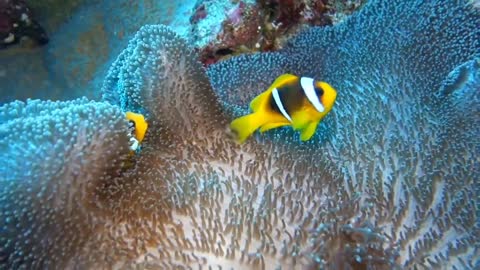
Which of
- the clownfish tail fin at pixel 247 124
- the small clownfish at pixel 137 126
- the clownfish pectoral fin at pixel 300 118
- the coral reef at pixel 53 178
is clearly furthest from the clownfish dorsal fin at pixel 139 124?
the clownfish pectoral fin at pixel 300 118

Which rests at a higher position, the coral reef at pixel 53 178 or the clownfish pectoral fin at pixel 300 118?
the coral reef at pixel 53 178

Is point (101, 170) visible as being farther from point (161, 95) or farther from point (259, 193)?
point (259, 193)

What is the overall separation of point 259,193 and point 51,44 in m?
2.83

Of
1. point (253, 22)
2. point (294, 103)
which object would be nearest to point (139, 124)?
point (294, 103)

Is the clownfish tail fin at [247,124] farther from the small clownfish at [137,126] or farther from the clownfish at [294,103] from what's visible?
the small clownfish at [137,126]

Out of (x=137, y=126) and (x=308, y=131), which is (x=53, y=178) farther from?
(x=308, y=131)

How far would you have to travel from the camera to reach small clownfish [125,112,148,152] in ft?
5.65

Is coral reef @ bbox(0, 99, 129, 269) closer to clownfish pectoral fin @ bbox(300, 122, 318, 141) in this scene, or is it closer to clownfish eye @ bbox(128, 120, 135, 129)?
clownfish eye @ bbox(128, 120, 135, 129)

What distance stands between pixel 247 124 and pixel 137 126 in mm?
465

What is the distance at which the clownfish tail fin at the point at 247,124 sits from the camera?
1.58 metres

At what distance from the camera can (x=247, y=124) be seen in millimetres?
1619

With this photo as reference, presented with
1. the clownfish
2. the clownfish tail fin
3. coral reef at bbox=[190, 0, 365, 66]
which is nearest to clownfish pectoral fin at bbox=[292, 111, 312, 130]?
the clownfish

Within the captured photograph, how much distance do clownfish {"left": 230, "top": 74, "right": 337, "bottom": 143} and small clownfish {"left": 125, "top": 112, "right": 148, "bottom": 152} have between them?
464 millimetres

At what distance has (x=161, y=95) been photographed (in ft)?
6.06
